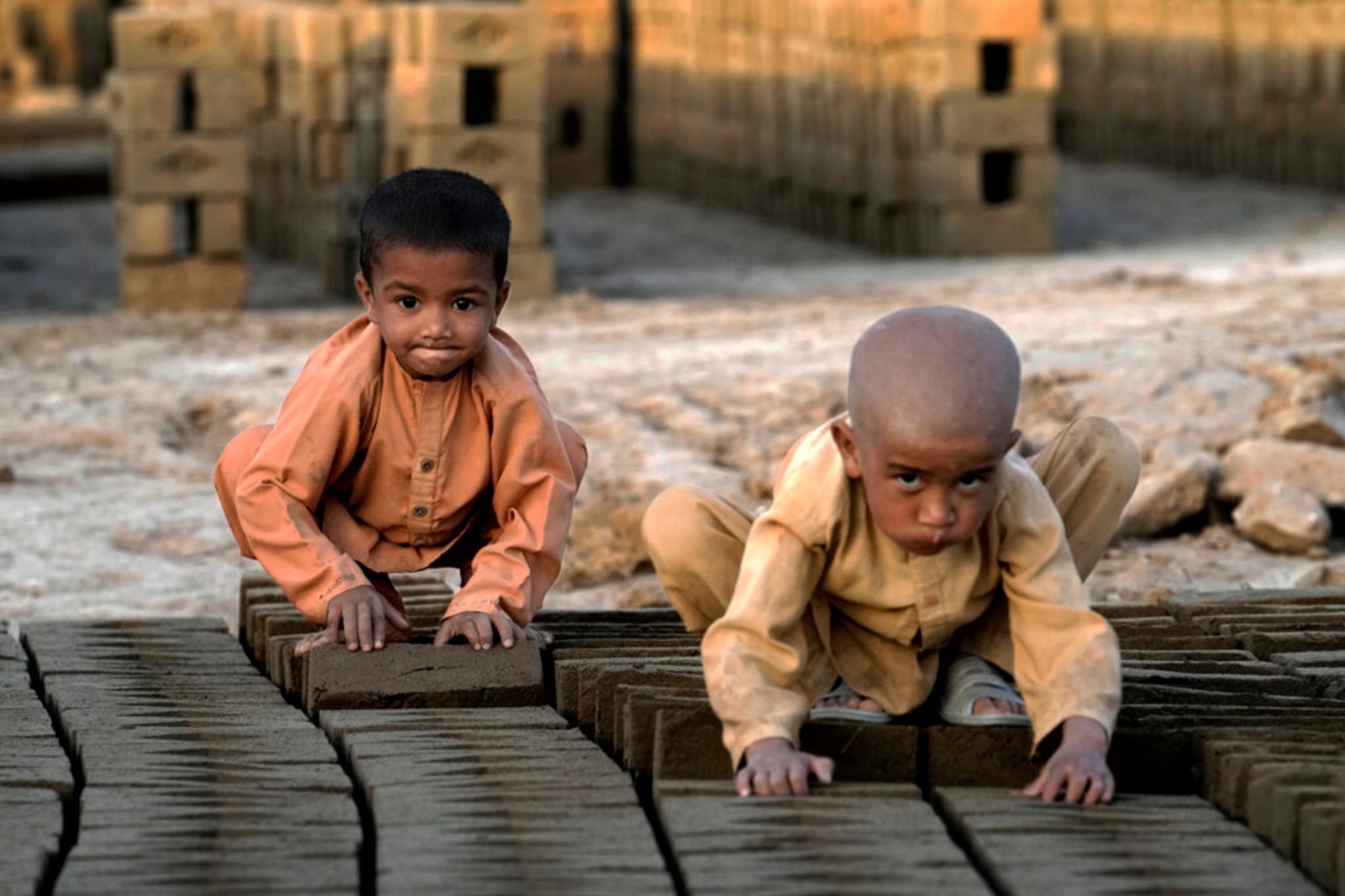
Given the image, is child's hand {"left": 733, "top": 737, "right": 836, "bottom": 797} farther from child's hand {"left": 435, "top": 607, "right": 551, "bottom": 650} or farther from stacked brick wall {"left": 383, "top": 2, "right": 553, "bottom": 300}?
stacked brick wall {"left": 383, "top": 2, "right": 553, "bottom": 300}

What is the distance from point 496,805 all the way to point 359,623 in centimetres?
94

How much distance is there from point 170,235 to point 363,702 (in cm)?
867

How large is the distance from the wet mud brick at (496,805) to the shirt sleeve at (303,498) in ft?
1.32

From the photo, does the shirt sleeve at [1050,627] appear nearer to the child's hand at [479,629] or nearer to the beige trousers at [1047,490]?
the beige trousers at [1047,490]

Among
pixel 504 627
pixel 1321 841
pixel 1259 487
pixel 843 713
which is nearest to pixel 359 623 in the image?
pixel 504 627

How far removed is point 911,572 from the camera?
3.83 meters

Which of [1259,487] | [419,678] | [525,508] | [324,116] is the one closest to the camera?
[419,678]

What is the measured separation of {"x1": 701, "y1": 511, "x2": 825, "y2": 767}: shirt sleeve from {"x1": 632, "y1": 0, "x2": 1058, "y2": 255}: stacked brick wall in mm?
10283

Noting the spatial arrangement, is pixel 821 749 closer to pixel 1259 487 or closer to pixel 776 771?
pixel 776 771

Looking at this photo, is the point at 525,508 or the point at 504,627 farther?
the point at 525,508

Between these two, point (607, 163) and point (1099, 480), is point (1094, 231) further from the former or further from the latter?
point (1099, 480)

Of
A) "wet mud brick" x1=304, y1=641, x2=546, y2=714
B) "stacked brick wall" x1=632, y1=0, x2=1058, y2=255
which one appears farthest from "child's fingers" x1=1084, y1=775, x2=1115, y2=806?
"stacked brick wall" x1=632, y1=0, x2=1058, y2=255

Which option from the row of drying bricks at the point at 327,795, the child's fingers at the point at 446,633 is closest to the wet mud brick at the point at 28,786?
the row of drying bricks at the point at 327,795

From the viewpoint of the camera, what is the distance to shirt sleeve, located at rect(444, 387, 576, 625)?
4656mm
